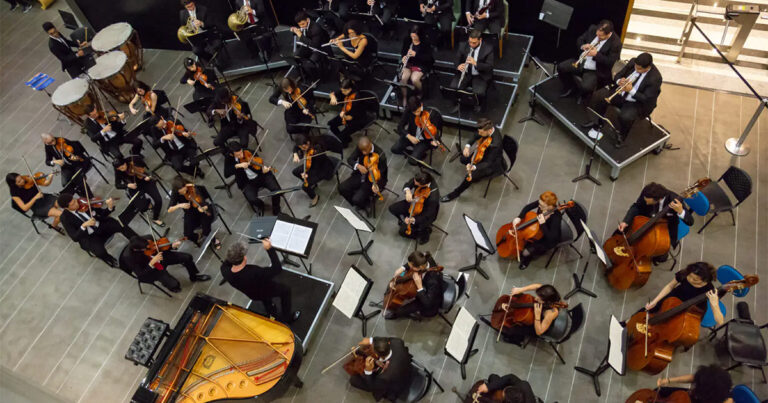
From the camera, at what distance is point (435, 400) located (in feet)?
16.3

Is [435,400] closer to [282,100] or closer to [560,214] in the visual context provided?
[560,214]

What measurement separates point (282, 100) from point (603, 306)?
15.9 feet

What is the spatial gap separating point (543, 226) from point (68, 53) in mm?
8327

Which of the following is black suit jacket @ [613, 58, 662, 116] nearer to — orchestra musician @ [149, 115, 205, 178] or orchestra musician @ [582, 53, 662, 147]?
orchestra musician @ [582, 53, 662, 147]

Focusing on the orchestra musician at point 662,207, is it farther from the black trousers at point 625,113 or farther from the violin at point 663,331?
the black trousers at point 625,113

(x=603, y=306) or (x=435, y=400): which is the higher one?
(x=603, y=306)

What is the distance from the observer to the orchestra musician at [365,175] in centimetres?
594

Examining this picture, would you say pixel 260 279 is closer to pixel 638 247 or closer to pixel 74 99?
pixel 638 247

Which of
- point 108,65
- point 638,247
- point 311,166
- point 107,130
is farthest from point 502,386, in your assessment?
point 108,65

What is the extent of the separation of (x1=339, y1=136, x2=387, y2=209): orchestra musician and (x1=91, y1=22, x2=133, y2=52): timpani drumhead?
503 centimetres

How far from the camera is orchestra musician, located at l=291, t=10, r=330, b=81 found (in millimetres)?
7512

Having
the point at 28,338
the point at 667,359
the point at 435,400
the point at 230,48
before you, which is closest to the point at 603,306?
the point at 667,359

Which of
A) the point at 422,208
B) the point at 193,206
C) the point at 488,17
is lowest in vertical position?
the point at 193,206

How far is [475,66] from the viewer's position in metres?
6.93
